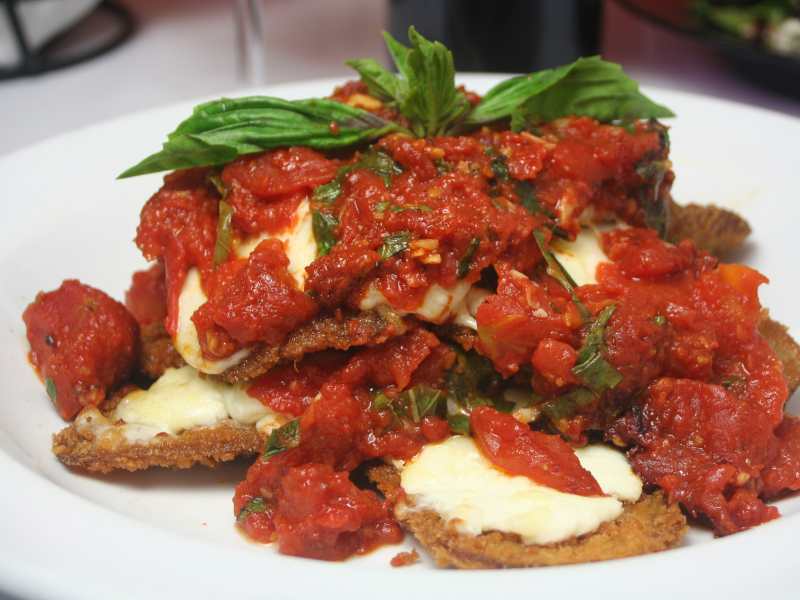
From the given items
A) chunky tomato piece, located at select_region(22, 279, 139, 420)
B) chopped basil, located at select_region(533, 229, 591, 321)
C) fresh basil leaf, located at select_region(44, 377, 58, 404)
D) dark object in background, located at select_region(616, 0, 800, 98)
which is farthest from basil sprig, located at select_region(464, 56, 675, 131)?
dark object in background, located at select_region(616, 0, 800, 98)

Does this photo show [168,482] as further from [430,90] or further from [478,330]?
[430,90]

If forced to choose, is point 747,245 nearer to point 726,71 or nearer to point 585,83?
point 585,83

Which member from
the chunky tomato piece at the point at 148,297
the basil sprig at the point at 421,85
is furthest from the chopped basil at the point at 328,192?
the chunky tomato piece at the point at 148,297

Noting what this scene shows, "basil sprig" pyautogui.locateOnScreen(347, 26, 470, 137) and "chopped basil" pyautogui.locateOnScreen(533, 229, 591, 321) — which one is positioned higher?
"basil sprig" pyautogui.locateOnScreen(347, 26, 470, 137)

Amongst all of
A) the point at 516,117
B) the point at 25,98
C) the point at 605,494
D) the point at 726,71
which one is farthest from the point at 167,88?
the point at 605,494

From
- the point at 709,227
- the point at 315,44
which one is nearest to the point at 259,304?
the point at 709,227

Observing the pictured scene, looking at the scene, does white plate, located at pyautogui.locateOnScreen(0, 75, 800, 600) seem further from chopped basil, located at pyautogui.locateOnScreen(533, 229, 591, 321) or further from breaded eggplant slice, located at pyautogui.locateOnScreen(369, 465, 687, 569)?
chopped basil, located at pyautogui.locateOnScreen(533, 229, 591, 321)

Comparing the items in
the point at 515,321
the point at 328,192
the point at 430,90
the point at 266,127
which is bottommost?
the point at 515,321
